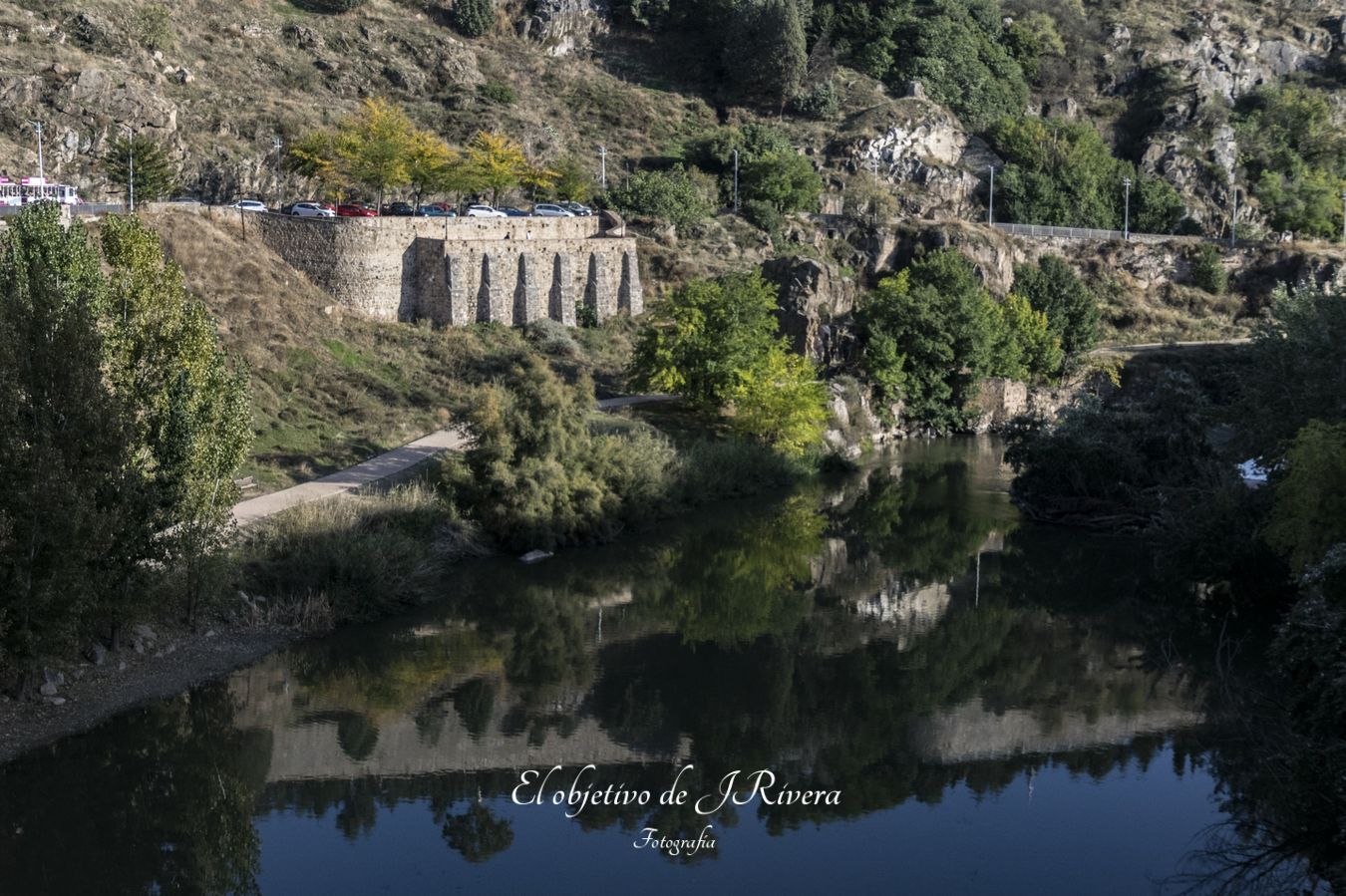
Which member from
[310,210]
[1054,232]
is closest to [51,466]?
[310,210]

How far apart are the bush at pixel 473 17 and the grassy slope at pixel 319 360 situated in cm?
3803

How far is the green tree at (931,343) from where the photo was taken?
59.0 m

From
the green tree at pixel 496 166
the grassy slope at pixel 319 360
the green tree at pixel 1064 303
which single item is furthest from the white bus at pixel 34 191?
the green tree at pixel 1064 303

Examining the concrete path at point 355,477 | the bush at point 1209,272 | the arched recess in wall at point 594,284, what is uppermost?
the bush at point 1209,272

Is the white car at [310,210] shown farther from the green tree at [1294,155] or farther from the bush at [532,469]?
the green tree at [1294,155]

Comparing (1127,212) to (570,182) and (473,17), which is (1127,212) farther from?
(473,17)

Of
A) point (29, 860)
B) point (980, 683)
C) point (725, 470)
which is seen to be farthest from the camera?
point (725, 470)

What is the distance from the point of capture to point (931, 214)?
3155 inches

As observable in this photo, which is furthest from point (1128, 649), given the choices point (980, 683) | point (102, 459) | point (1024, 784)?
point (102, 459)

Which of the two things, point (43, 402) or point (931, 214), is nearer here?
point (43, 402)

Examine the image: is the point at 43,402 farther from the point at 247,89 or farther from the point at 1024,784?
the point at 247,89

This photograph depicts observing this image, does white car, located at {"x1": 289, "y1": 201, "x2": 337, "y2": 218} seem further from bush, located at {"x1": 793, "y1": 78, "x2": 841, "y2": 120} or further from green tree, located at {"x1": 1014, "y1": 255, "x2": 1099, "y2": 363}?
bush, located at {"x1": 793, "y1": 78, "x2": 841, "y2": 120}

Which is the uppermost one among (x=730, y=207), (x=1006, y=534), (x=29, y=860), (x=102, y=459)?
(x=730, y=207)

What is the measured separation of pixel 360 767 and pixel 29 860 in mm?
5577
